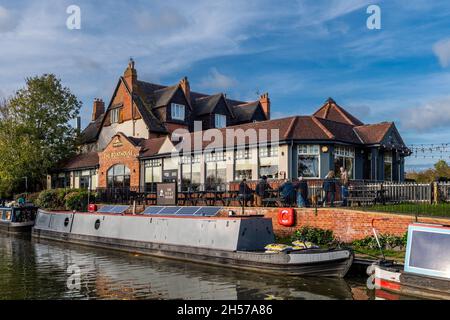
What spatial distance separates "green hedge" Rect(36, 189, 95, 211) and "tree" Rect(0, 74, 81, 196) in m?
6.33

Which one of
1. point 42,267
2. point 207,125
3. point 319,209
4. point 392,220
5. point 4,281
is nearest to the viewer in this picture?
point 4,281

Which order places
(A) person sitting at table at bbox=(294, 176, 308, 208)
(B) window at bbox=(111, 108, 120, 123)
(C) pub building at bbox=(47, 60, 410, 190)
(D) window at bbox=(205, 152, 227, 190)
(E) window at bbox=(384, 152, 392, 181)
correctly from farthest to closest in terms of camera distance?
(B) window at bbox=(111, 108, 120, 123) < (E) window at bbox=(384, 152, 392, 181) < (D) window at bbox=(205, 152, 227, 190) < (C) pub building at bbox=(47, 60, 410, 190) < (A) person sitting at table at bbox=(294, 176, 308, 208)

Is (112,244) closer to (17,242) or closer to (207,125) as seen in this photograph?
(17,242)

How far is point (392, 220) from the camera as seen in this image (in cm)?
1645

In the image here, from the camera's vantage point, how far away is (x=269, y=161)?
2602 centimetres

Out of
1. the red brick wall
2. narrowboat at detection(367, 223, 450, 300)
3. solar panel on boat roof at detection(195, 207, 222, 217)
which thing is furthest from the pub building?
narrowboat at detection(367, 223, 450, 300)

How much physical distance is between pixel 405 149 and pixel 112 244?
751 inches

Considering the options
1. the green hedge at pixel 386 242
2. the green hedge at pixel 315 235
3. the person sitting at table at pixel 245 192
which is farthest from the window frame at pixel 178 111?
the green hedge at pixel 386 242

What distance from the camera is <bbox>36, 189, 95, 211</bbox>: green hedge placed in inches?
1350

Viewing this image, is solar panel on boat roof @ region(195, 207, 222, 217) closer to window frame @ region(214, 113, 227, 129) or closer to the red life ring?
the red life ring

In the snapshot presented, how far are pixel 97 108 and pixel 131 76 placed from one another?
513 inches

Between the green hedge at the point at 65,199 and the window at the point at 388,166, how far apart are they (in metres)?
20.3

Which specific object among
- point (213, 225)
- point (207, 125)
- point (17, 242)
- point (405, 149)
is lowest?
point (17, 242)
